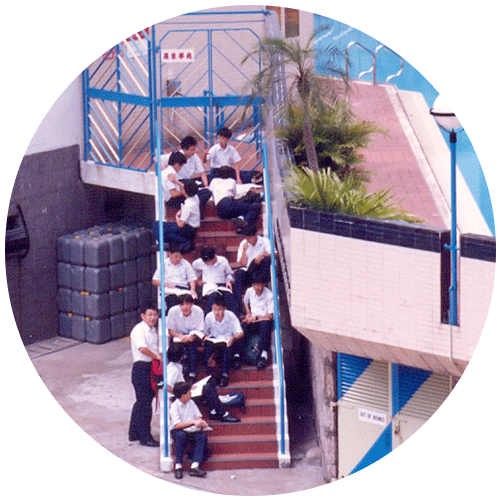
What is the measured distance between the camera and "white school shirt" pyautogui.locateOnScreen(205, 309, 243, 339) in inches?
458

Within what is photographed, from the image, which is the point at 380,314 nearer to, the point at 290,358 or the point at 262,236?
the point at 262,236

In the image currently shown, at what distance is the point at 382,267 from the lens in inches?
360

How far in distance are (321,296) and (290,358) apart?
4.53m

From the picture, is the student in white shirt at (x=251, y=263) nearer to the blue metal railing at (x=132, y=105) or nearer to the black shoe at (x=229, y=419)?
the black shoe at (x=229, y=419)

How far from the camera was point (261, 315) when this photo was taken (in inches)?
468

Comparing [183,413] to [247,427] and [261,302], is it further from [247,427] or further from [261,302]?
[261,302]

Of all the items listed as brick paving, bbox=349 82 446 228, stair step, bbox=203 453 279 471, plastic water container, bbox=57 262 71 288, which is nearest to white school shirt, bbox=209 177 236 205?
brick paving, bbox=349 82 446 228

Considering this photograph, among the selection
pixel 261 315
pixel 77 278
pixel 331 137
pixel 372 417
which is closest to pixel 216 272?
pixel 261 315

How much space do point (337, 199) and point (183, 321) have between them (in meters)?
2.90

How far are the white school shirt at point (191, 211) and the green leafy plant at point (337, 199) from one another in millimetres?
2840

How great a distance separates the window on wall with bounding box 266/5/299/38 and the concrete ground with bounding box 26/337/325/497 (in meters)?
5.01

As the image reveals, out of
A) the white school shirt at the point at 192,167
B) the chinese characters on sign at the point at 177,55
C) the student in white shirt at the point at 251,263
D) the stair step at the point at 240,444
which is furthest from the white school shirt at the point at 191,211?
the stair step at the point at 240,444

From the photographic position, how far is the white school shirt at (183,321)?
11.7 meters

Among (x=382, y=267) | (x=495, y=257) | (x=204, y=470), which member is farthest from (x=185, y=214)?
(x=495, y=257)
